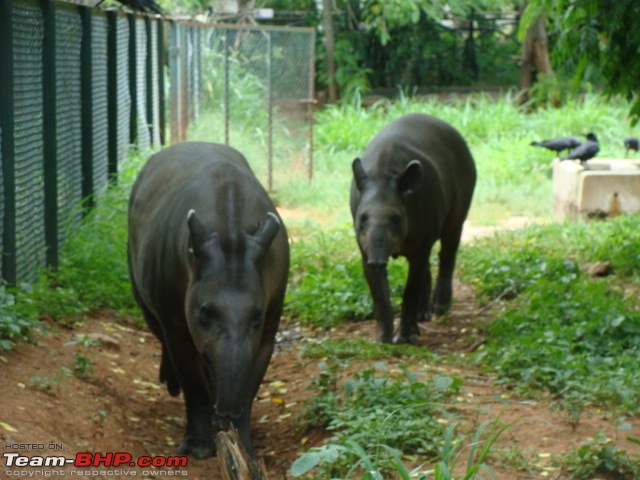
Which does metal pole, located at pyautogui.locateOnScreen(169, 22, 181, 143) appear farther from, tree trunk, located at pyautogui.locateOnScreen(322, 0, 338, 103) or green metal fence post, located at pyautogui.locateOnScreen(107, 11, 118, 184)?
A: tree trunk, located at pyautogui.locateOnScreen(322, 0, 338, 103)

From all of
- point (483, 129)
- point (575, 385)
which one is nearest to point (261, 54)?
point (483, 129)

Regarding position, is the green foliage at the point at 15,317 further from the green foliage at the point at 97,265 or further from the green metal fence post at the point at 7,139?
the green foliage at the point at 97,265

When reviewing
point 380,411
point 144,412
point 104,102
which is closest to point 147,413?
point 144,412

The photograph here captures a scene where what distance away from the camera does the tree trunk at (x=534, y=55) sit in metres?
24.3

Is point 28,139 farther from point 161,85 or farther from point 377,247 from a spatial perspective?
point 161,85

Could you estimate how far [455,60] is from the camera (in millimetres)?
27203

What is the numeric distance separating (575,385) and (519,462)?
1327mm

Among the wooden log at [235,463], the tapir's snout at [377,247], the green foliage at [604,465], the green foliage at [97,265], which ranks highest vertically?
the wooden log at [235,463]

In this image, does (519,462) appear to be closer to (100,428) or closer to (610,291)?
(100,428)

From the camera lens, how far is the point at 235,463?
13.3 feet

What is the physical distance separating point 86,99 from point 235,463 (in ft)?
21.8

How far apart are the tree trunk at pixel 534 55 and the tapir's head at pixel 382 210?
16.5 metres

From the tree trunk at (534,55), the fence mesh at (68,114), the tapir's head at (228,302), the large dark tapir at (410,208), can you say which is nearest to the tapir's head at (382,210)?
the large dark tapir at (410,208)

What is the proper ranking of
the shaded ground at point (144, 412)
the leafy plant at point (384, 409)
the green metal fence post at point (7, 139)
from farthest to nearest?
the green metal fence post at point (7, 139)
the leafy plant at point (384, 409)
the shaded ground at point (144, 412)
